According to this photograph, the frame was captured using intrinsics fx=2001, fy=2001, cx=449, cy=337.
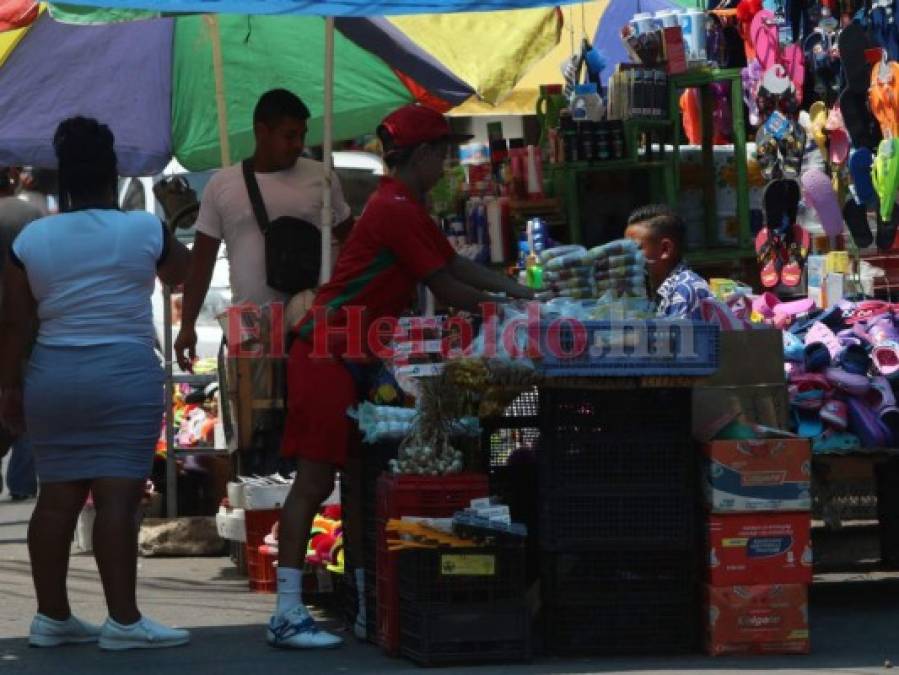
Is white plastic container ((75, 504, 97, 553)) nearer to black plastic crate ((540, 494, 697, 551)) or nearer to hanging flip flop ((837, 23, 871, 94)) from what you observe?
black plastic crate ((540, 494, 697, 551))

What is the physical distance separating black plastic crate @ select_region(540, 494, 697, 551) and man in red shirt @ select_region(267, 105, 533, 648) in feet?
2.30

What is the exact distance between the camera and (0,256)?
1109 cm

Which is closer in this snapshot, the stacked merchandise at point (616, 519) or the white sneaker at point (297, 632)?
the stacked merchandise at point (616, 519)

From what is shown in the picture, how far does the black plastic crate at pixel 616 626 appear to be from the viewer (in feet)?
21.2

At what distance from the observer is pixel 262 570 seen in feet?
26.8

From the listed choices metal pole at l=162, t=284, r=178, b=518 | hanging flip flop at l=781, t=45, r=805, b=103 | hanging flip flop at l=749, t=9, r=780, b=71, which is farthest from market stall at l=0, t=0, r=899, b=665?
hanging flip flop at l=749, t=9, r=780, b=71

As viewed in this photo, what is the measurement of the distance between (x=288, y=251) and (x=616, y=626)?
2.29m

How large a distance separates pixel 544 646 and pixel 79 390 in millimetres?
1734

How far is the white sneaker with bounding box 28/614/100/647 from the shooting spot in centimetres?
680

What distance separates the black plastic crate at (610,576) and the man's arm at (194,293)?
2.04 m

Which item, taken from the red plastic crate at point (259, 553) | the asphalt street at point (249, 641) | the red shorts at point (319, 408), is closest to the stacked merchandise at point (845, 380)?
the asphalt street at point (249, 641)

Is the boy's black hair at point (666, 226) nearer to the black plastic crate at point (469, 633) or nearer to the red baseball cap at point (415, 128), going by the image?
the red baseball cap at point (415, 128)

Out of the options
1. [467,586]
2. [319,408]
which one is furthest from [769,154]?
[467,586]

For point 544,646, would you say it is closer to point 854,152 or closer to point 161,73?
point 854,152
